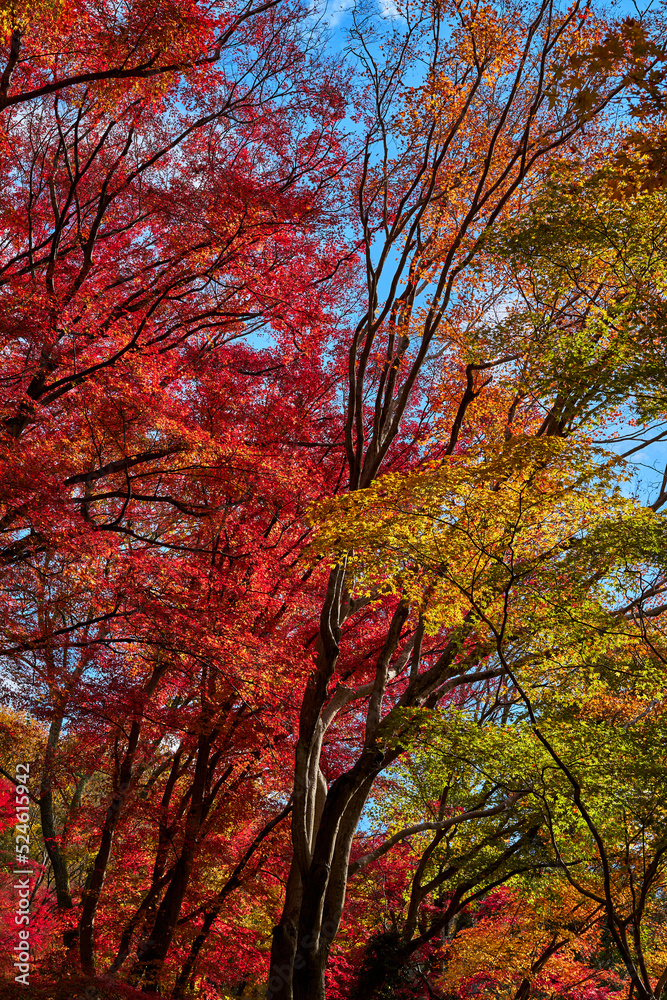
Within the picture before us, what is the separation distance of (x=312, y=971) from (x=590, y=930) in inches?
294

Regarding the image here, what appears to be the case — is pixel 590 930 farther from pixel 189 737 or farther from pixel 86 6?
pixel 86 6

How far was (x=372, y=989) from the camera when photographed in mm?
9977

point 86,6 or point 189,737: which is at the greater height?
point 86,6

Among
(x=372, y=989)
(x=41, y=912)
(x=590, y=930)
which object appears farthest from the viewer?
(x=41, y=912)

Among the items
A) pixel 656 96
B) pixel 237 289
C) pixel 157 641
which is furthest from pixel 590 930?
pixel 656 96
